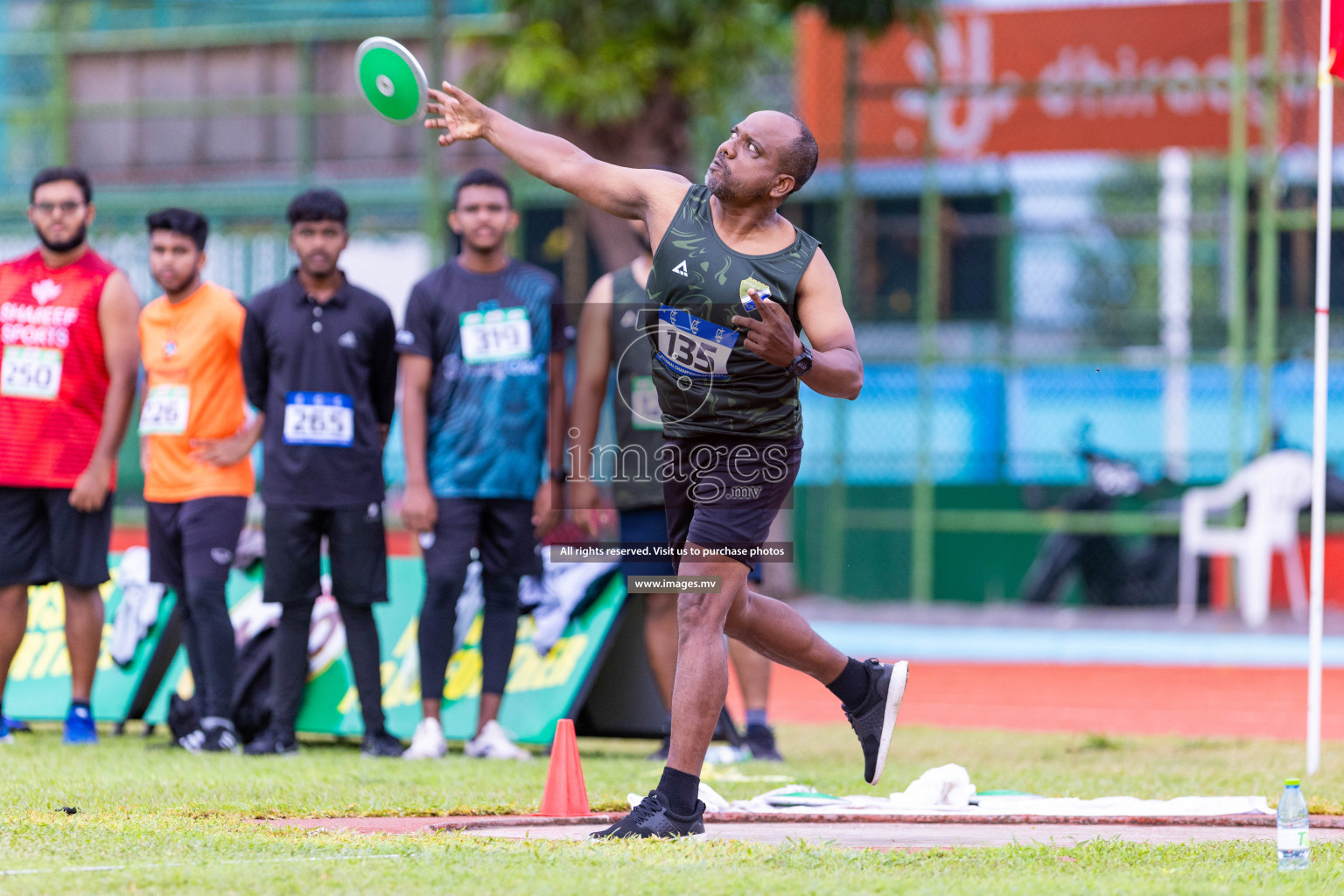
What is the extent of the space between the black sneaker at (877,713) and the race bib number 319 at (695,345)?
1.20 meters

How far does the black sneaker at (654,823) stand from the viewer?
4738 millimetres

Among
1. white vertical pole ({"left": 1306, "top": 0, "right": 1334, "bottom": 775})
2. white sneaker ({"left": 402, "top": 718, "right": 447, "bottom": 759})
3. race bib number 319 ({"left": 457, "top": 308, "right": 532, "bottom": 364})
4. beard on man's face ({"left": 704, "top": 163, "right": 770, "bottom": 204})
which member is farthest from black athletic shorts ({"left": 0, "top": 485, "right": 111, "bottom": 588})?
white vertical pole ({"left": 1306, "top": 0, "right": 1334, "bottom": 775})

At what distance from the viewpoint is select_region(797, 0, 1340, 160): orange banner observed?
15555 mm

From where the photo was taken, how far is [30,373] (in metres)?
7.71

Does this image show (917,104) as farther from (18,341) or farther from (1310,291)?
(18,341)

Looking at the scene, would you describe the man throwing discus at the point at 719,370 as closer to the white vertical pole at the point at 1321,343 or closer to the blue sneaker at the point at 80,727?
the white vertical pole at the point at 1321,343

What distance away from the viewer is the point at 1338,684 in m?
11.4

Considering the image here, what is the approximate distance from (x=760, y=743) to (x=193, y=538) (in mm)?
2697

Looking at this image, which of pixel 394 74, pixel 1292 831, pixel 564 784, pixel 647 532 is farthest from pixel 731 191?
pixel 647 532

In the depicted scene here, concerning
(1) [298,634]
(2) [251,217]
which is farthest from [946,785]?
(2) [251,217]

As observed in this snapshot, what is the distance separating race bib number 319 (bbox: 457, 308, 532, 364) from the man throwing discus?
8.10 ft

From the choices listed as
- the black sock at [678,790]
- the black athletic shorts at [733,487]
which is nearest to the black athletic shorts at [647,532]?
the black athletic shorts at [733,487]

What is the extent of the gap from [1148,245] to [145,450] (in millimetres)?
10365

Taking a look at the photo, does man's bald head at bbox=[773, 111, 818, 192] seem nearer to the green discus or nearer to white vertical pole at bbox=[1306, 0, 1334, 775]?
the green discus
